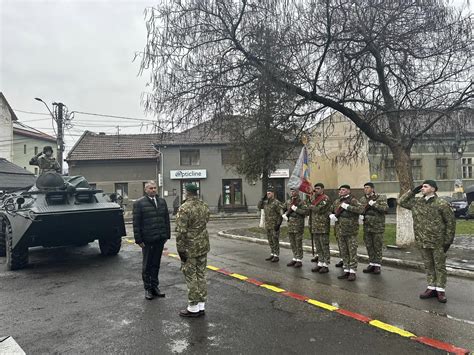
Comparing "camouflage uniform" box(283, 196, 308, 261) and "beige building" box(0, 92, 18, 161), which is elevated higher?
"beige building" box(0, 92, 18, 161)

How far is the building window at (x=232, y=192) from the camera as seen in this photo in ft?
102

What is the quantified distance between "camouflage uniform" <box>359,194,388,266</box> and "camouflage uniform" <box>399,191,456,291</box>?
1444 mm

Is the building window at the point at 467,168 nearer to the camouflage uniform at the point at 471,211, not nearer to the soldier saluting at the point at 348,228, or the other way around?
the camouflage uniform at the point at 471,211

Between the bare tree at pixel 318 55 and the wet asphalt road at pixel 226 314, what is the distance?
4188 mm

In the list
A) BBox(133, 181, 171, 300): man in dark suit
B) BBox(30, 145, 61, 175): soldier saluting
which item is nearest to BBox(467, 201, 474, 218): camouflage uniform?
BBox(133, 181, 171, 300): man in dark suit

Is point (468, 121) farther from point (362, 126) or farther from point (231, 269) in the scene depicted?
point (231, 269)

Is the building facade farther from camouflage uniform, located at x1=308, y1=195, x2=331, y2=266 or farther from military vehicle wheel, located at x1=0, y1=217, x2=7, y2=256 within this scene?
camouflage uniform, located at x1=308, y1=195, x2=331, y2=266

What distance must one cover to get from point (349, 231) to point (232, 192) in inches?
954

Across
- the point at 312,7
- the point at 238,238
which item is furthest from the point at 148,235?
the point at 238,238

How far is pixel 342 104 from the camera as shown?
32.9ft

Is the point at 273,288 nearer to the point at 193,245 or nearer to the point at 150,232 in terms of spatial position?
the point at 193,245

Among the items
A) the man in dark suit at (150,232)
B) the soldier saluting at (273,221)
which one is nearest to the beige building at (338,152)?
the soldier saluting at (273,221)

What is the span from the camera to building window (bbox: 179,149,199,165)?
102 ft

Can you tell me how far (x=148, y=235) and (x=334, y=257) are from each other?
523 centimetres
